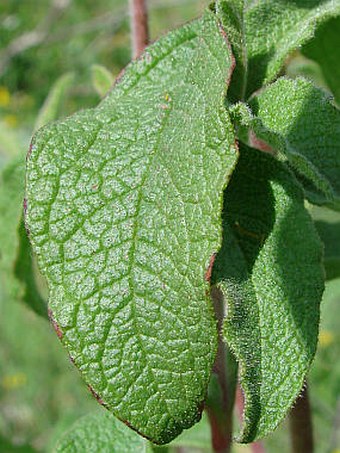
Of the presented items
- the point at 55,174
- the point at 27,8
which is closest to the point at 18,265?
the point at 55,174

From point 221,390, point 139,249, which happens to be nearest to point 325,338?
point 221,390

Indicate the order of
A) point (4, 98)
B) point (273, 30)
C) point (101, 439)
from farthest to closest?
point (4, 98) < point (101, 439) < point (273, 30)

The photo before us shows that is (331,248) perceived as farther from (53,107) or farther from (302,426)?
(53,107)

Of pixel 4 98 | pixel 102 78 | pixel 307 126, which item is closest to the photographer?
pixel 307 126

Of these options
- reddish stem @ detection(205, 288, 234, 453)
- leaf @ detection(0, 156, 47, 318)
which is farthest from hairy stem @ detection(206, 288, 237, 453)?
leaf @ detection(0, 156, 47, 318)

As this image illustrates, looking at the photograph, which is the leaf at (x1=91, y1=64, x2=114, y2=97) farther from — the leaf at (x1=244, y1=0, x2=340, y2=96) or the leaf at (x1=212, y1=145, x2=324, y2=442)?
the leaf at (x1=212, y1=145, x2=324, y2=442)

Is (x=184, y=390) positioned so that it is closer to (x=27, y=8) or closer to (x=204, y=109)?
(x=204, y=109)
